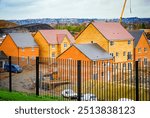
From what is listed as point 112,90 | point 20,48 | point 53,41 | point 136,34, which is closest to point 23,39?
point 20,48

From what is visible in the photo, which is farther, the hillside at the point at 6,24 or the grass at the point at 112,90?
the hillside at the point at 6,24

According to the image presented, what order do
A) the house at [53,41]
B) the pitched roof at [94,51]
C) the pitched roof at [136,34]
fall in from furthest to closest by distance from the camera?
the house at [53,41] < the pitched roof at [136,34] < the pitched roof at [94,51]

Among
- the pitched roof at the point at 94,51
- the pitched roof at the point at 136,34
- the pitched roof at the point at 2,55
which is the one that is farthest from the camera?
the pitched roof at the point at 2,55

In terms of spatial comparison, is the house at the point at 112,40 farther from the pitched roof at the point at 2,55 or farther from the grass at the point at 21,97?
the pitched roof at the point at 2,55

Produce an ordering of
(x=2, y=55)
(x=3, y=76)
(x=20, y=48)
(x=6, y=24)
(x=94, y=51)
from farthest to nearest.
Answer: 1. (x=3, y=76)
2. (x=2, y=55)
3. (x=6, y=24)
4. (x=20, y=48)
5. (x=94, y=51)

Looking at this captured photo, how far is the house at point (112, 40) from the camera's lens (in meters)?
5.50

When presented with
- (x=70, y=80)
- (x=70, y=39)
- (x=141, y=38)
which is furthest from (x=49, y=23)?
(x=141, y=38)

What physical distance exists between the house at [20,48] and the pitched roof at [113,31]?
0.76m

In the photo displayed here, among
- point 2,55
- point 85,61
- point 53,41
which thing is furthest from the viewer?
point 2,55

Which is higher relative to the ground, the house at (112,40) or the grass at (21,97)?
the house at (112,40)

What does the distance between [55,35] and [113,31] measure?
69cm

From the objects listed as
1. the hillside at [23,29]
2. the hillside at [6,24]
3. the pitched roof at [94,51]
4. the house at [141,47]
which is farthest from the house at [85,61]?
the hillside at [6,24]

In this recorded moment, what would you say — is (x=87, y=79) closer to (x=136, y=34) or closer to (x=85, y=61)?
(x=85, y=61)

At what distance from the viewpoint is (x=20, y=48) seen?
5.77 m
